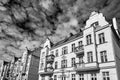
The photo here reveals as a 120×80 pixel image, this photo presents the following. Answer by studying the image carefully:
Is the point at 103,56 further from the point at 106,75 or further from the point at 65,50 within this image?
the point at 65,50

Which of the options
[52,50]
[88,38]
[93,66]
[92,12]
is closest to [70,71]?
[93,66]

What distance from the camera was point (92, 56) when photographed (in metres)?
19.0

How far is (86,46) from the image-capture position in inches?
804

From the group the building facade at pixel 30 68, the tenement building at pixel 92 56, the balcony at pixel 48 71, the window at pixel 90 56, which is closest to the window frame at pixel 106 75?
the tenement building at pixel 92 56

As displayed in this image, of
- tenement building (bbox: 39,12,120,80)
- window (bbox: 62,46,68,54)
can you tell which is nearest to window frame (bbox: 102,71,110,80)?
tenement building (bbox: 39,12,120,80)

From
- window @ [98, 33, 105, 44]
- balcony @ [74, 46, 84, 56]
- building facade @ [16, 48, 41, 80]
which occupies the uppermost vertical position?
window @ [98, 33, 105, 44]

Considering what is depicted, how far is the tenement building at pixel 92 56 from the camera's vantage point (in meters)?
16.8

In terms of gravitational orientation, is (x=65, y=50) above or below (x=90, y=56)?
above

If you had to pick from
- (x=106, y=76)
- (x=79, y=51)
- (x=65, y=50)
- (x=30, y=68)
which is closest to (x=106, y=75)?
(x=106, y=76)

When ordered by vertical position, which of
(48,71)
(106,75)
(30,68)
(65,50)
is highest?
(65,50)

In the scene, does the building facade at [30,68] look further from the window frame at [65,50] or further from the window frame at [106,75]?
the window frame at [106,75]

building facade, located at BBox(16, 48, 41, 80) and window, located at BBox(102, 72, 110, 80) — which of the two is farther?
building facade, located at BBox(16, 48, 41, 80)

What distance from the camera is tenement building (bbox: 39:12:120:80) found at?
661 inches

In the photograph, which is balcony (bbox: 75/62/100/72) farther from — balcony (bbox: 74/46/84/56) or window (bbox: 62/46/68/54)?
window (bbox: 62/46/68/54)
